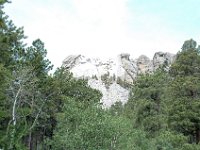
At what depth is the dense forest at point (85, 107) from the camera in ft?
102

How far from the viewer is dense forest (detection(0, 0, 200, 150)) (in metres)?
30.9

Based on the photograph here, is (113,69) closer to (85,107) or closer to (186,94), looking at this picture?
(186,94)

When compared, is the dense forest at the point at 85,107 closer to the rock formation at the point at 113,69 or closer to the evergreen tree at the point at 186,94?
the evergreen tree at the point at 186,94

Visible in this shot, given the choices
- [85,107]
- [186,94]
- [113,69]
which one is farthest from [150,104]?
[113,69]

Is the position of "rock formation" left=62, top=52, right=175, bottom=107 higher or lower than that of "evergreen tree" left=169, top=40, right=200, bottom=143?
higher

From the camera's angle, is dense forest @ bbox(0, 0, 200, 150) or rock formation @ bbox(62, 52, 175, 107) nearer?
dense forest @ bbox(0, 0, 200, 150)

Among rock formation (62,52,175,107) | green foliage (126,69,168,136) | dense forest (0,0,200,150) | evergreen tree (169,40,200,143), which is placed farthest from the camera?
rock formation (62,52,175,107)

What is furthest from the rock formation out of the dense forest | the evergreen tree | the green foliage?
the evergreen tree

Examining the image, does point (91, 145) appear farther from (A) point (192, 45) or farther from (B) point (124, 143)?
(A) point (192, 45)

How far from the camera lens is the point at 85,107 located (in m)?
38.0

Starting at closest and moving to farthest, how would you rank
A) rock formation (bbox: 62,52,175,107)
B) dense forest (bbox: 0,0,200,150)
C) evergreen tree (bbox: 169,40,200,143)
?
dense forest (bbox: 0,0,200,150) < evergreen tree (bbox: 169,40,200,143) < rock formation (bbox: 62,52,175,107)

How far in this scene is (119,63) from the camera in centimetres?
12369

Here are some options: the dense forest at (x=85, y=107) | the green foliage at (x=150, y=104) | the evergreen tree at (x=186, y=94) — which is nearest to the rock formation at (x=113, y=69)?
the dense forest at (x=85, y=107)

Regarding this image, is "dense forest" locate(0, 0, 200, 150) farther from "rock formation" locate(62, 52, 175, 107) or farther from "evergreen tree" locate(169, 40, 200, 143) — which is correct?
"rock formation" locate(62, 52, 175, 107)
